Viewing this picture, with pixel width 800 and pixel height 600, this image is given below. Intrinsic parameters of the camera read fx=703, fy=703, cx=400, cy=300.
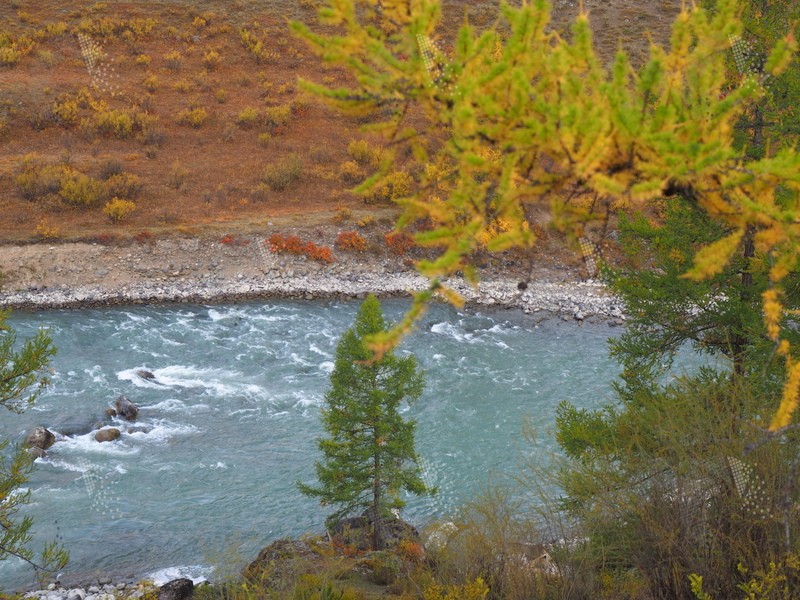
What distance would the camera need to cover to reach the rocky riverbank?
22812mm

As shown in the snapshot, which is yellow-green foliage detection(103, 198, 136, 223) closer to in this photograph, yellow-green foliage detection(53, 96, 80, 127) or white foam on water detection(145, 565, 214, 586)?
yellow-green foliage detection(53, 96, 80, 127)

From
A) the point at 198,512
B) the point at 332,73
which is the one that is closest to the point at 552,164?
the point at 198,512

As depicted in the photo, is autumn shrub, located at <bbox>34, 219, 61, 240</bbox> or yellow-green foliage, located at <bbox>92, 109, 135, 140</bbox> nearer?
autumn shrub, located at <bbox>34, 219, 61, 240</bbox>

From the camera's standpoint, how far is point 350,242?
26875mm

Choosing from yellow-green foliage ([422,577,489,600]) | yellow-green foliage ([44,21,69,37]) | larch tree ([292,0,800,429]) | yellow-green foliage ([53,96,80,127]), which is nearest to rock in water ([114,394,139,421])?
yellow-green foliage ([422,577,489,600])

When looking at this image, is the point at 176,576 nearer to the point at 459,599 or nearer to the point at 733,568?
the point at 459,599

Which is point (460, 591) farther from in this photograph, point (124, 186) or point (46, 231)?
point (124, 186)

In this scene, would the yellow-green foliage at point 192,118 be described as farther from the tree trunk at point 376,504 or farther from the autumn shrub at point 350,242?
the tree trunk at point 376,504

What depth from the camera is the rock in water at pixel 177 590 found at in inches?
391

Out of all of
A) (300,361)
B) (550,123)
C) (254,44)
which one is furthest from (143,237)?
(550,123)

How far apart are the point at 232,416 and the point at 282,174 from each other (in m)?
16.7

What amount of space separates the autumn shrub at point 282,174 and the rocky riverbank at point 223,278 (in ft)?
15.5

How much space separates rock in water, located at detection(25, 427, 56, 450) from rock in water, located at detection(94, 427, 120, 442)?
0.85 m

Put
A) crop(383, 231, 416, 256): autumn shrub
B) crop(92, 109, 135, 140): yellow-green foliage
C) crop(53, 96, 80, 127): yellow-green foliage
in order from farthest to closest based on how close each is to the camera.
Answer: crop(53, 96, 80, 127): yellow-green foliage
crop(92, 109, 135, 140): yellow-green foliage
crop(383, 231, 416, 256): autumn shrub
